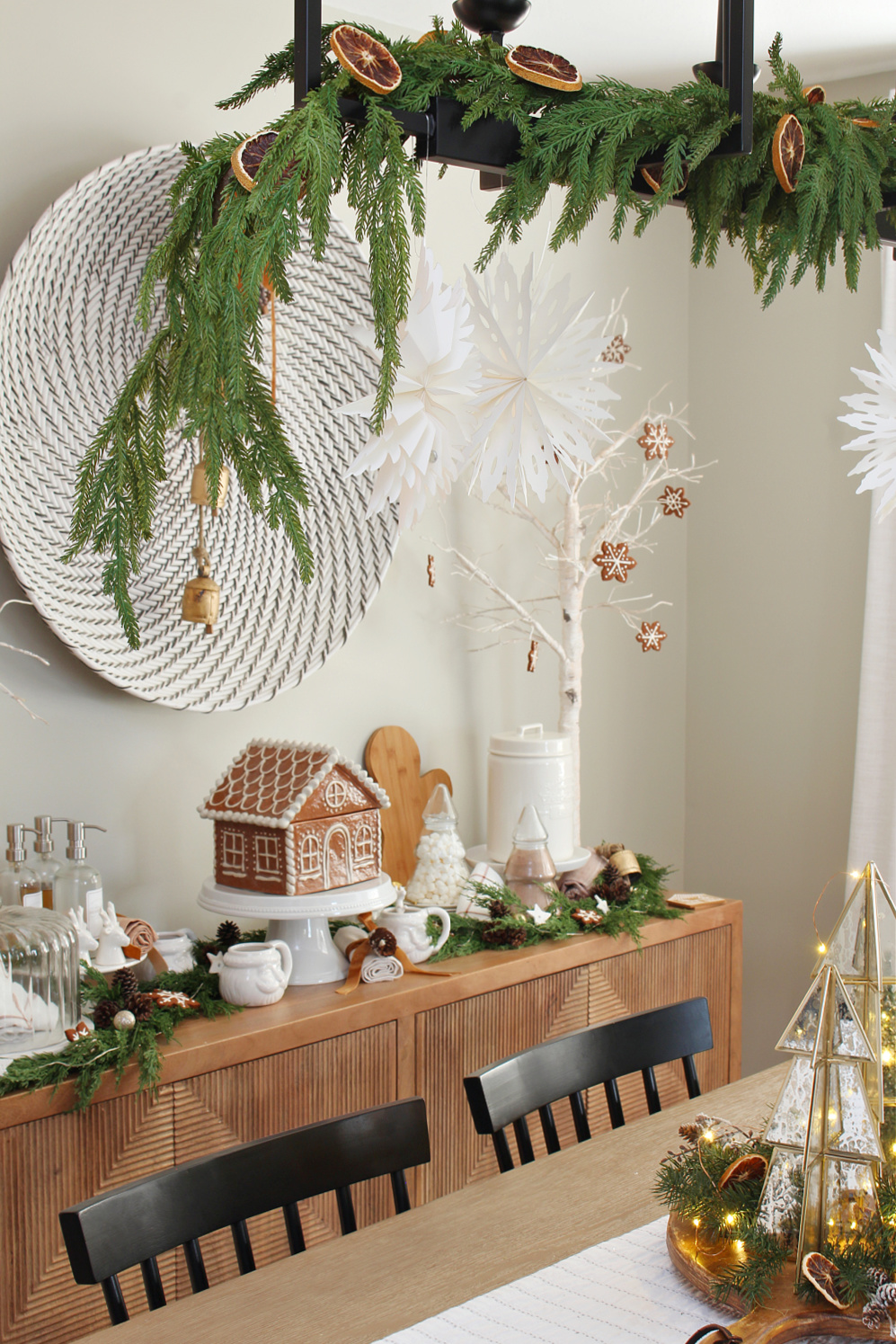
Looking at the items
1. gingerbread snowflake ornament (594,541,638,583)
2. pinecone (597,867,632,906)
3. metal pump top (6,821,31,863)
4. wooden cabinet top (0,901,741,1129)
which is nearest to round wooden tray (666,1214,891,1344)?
wooden cabinet top (0,901,741,1129)

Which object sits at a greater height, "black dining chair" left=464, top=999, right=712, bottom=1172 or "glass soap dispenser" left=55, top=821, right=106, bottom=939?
"glass soap dispenser" left=55, top=821, right=106, bottom=939

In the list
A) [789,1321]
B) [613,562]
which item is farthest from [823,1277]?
[613,562]

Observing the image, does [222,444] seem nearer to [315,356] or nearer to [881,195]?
[881,195]

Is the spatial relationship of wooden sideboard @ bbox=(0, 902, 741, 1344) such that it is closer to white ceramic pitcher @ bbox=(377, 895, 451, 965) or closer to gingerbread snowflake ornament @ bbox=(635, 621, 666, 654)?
white ceramic pitcher @ bbox=(377, 895, 451, 965)

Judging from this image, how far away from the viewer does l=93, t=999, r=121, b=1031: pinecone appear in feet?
5.80

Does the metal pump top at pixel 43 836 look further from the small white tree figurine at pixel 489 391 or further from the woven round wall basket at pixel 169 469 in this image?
the small white tree figurine at pixel 489 391

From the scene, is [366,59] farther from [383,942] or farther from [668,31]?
[668,31]

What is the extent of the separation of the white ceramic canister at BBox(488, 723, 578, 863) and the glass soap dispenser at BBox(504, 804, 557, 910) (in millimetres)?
71

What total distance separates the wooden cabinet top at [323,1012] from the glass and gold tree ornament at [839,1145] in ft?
3.12

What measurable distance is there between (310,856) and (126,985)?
352 millimetres

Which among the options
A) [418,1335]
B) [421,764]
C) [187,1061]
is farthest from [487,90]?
[421,764]

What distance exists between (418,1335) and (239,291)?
0.93m

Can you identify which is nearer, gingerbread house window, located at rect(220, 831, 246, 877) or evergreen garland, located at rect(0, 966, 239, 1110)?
evergreen garland, located at rect(0, 966, 239, 1110)

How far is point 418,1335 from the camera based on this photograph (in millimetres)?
1139
